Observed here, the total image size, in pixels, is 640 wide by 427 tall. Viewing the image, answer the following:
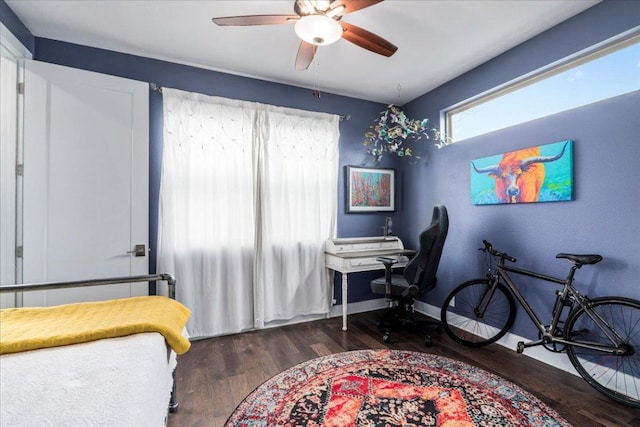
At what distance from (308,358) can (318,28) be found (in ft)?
8.09

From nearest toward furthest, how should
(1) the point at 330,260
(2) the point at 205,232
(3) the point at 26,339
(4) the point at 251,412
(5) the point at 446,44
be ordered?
(3) the point at 26,339
(4) the point at 251,412
(5) the point at 446,44
(2) the point at 205,232
(1) the point at 330,260

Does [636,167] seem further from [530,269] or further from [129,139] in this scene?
[129,139]

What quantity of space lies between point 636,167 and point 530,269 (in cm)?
105

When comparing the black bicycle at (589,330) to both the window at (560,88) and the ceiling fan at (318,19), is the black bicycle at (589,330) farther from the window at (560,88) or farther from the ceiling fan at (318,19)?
the ceiling fan at (318,19)

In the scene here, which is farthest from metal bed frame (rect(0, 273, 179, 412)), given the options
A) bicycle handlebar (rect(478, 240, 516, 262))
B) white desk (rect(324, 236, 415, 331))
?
bicycle handlebar (rect(478, 240, 516, 262))

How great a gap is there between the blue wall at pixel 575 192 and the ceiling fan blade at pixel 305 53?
1.91m

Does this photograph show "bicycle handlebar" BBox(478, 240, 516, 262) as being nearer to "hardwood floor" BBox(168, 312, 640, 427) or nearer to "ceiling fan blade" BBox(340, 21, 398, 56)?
"hardwood floor" BBox(168, 312, 640, 427)

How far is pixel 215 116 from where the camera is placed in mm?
3023

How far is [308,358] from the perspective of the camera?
254 cm

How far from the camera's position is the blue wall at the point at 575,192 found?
2045 mm

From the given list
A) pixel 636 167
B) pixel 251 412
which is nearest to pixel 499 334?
pixel 636 167

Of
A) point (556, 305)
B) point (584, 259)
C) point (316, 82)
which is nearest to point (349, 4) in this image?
point (316, 82)

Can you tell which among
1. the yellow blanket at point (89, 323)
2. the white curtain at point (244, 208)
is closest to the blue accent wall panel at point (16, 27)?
the white curtain at point (244, 208)

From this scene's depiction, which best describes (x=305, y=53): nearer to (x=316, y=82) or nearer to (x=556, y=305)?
(x=316, y=82)
